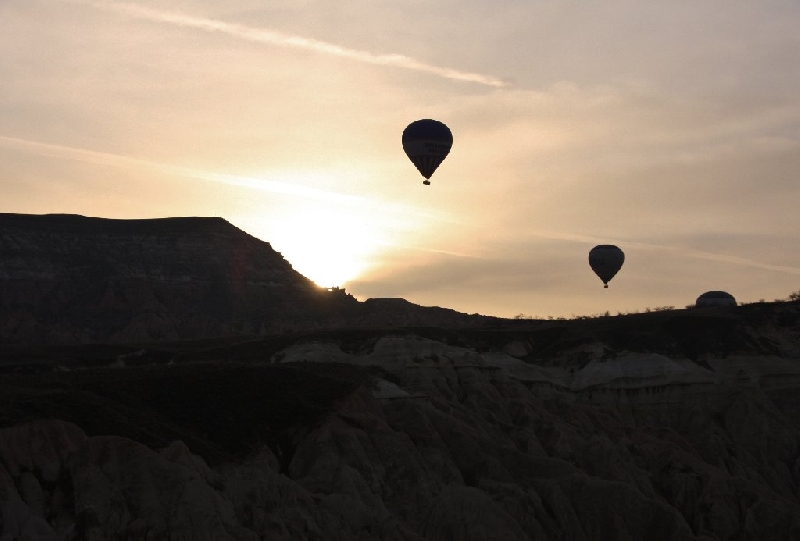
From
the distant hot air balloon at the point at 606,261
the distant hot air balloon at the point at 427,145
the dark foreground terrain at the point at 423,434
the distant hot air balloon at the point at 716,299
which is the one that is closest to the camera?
the dark foreground terrain at the point at 423,434

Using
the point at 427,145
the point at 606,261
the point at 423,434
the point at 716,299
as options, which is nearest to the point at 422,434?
the point at 423,434

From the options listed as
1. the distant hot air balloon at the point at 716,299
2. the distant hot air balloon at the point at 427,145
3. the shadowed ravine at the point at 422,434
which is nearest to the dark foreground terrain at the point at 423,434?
the shadowed ravine at the point at 422,434

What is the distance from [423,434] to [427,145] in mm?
35940

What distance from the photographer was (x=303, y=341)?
118000mm

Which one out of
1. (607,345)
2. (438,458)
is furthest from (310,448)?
(607,345)

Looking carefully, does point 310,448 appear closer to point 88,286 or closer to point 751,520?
point 751,520

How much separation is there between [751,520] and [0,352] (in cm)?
8047

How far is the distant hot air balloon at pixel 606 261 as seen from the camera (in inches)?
6063

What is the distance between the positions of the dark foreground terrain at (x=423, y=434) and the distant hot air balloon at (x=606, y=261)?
877 cm

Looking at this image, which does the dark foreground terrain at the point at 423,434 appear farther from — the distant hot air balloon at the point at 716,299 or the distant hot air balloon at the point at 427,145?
the distant hot air balloon at the point at 716,299

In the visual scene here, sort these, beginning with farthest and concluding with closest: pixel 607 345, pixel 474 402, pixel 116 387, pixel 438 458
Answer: pixel 607 345
pixel 474 402
pixel 438 458
pixel 116 387

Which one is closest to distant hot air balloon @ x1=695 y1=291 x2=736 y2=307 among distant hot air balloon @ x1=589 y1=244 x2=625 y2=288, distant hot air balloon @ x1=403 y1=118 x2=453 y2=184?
distant hot air balloon @ x1=589 y1=244 x2=625 y2=288

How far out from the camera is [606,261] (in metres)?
154

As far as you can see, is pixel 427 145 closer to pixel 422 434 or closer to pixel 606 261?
pixel 422 434
